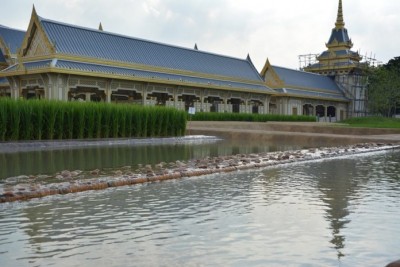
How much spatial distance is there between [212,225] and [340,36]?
184ft

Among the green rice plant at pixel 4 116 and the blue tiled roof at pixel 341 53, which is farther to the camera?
the blue tiled roof at pixel 341 53

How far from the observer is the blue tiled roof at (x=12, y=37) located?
111ft

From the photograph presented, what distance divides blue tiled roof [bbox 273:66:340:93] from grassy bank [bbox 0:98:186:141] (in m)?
28.8

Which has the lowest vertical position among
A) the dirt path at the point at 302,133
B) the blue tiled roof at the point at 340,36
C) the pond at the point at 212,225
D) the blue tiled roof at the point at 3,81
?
the pond at the point at 212,225

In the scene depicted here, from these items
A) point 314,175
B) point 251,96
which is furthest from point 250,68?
point 314,175

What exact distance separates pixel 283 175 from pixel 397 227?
378 centimetres

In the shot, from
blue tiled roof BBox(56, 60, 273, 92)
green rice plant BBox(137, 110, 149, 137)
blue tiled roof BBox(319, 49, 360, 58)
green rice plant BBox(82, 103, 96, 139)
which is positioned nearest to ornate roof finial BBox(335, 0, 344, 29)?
blue tiled roof BBox(319, 49, 360, 58)

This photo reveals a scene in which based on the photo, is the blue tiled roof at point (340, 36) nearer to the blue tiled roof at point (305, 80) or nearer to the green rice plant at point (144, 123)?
the blue tiled roof at point (305, 80)

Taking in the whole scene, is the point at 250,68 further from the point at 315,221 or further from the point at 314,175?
the point at 315,221

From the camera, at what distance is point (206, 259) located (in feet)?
12.0

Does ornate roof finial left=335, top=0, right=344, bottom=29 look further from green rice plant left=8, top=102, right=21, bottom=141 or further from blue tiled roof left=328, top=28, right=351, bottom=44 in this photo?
green rice plant left=8, top=102, right=21, bottom=141

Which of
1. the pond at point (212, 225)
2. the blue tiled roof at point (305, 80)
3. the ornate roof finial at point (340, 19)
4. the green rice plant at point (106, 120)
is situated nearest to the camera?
the pond at point (212, 225)

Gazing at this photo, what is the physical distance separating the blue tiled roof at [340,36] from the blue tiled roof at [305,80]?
16.1 feet

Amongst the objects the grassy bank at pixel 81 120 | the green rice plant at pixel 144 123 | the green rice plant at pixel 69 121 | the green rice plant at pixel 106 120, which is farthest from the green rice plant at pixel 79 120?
the green rice plant at pixel 144 123
